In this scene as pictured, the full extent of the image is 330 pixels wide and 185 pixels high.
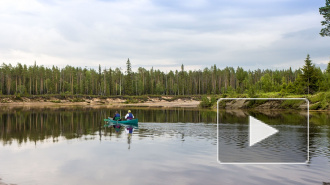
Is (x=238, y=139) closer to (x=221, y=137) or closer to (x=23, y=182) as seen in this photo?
(x=221, y=137)

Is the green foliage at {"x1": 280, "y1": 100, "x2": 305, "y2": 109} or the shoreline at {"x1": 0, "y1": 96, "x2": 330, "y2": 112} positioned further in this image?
the shoreline at {"x1": 0, "y1": 96, "x2": 330, "y2": 112}

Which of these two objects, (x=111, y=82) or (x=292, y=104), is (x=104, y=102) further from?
(x=292, y=104)

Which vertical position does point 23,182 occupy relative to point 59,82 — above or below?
below

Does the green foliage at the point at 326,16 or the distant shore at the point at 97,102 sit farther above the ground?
the green foliage at the point at 326,16

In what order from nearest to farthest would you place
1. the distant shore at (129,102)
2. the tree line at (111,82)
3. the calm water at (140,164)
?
1. the calm water at (140,164)
2. the distant shore at (129,102)
3. the tree line at (111,82)

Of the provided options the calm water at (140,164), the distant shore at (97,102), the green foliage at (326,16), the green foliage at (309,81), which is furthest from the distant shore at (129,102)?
the calm water at (140,164)

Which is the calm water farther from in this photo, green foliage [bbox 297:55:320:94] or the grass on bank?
green foliage [bbox 297:55:320:94]

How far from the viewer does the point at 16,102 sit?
404ft

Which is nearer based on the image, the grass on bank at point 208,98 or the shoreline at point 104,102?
the grass on bank at point 208,98

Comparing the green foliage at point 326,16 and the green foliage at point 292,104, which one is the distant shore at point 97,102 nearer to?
the green foliage at point 292,104

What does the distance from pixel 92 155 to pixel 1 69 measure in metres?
146

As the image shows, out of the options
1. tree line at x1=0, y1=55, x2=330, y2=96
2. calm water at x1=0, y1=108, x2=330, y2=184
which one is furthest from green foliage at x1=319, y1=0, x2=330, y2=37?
tree line at x1=0, y1=55, x2=330, y2=96

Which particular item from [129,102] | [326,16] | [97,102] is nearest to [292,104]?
[326,16]

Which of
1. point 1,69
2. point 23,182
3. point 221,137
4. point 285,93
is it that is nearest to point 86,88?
point 1,69
